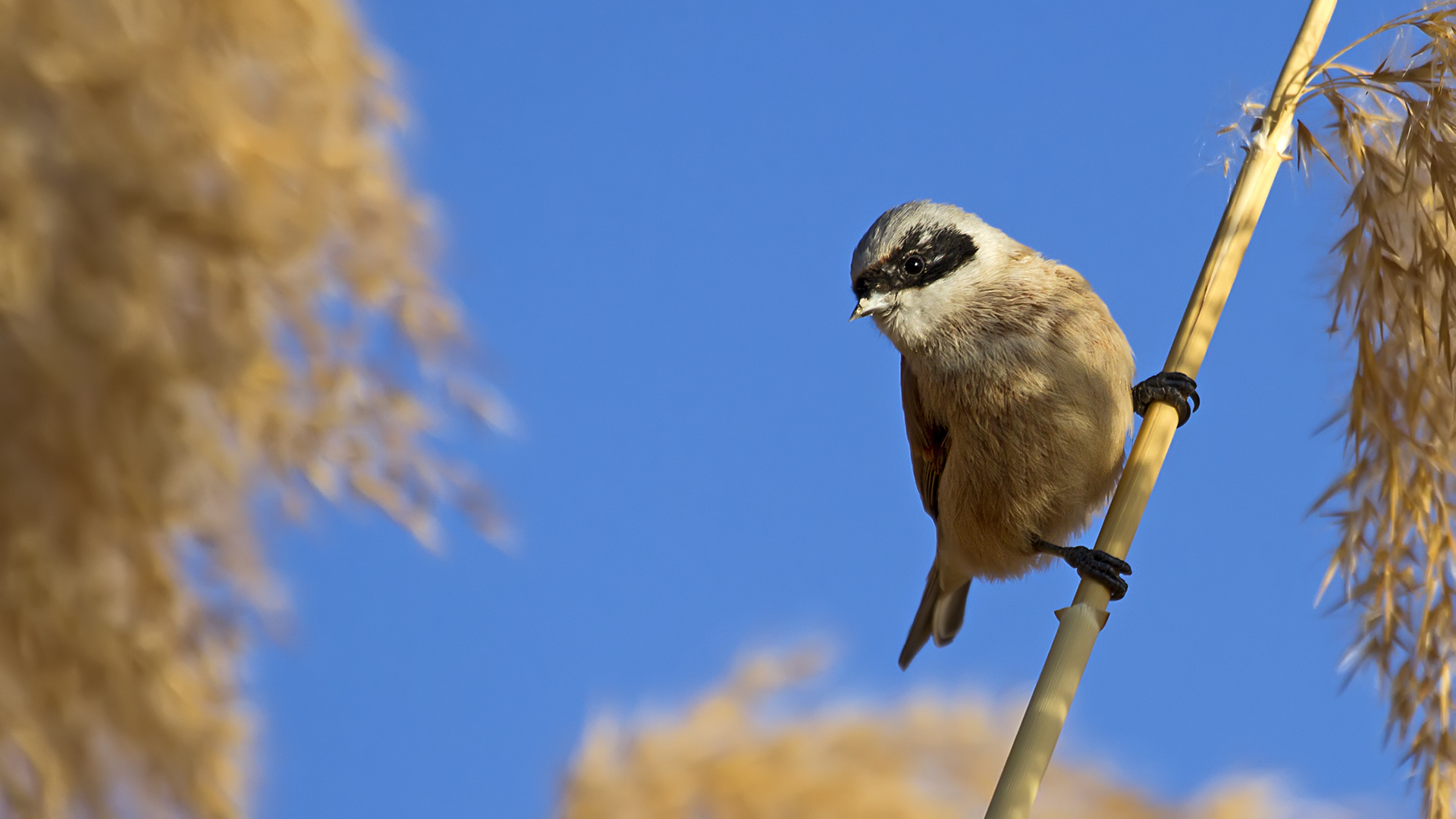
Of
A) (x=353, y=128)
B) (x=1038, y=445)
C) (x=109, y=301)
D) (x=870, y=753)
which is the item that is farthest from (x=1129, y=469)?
(x=109, y=301)

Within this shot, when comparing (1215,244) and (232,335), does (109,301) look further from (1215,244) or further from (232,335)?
(1215,244)

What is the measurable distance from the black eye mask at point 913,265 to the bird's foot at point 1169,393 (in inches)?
13.8

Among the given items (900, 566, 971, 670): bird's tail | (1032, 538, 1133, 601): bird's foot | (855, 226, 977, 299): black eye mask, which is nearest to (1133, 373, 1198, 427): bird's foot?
(1032, 538, 1133, 601): bird's foot

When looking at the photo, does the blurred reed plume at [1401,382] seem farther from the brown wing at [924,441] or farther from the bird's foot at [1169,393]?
the brown wing at [924,441]

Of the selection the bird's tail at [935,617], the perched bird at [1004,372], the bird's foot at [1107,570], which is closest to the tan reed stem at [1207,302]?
the bird's foot at [1107,570]

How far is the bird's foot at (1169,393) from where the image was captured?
56.5 inches

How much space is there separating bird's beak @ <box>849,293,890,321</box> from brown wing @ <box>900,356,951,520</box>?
0.19 meters

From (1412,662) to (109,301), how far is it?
1.24 meters

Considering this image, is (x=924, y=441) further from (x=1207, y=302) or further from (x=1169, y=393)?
(x=1207, y=302)

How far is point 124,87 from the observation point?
91 centimetres

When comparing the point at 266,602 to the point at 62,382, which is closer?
the point at 62,382

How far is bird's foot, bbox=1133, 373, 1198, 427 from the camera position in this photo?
143 centimetres

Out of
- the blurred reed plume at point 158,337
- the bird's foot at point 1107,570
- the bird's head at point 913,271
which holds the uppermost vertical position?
the bird's head at point 913,271

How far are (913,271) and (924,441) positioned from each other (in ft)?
1.09
